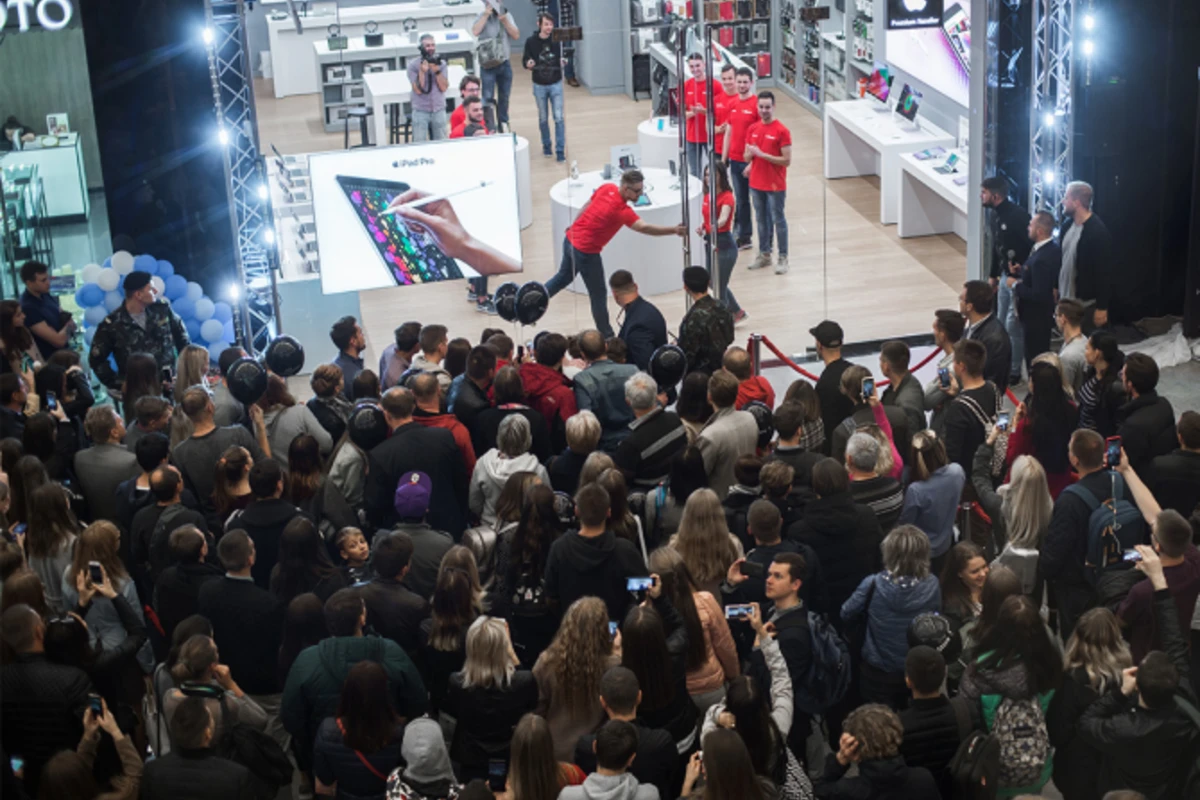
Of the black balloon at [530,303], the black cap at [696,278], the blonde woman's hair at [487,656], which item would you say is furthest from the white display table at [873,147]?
the blonde woman's hair at [487,656]

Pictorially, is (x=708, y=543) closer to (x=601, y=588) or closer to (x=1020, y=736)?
(x=601, y=588)

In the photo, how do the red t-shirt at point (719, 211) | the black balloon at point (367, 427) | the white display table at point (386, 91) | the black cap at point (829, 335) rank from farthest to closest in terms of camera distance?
the white display table at point (386, 91)
the red t-shirt at point (719, 211)
the black cap at point (829, 335)
the black balloon at point (367, 427)

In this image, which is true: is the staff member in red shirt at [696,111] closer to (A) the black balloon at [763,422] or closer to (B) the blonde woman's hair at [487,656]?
(A) the black balloon at [763,422]

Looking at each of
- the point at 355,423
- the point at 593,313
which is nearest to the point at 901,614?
the point at 355,423

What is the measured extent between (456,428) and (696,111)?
4333 mm

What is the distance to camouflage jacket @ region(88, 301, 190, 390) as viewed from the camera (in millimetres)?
7863

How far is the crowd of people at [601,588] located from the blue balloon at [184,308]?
1.92 metres

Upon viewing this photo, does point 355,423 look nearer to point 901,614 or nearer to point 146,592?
point 146,592

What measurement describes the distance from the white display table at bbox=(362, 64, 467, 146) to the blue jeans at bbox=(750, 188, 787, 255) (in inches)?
93.1

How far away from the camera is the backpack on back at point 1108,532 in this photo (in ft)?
17.7

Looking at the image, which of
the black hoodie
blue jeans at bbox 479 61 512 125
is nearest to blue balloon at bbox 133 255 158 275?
blue jeans at bbox 479 61 512 125

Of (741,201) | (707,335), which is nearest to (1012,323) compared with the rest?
(741,201)

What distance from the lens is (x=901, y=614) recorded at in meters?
4.99

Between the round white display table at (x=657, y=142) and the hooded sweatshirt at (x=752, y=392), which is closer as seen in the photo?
the hooded sweatshirt at (x=752, y=392)
